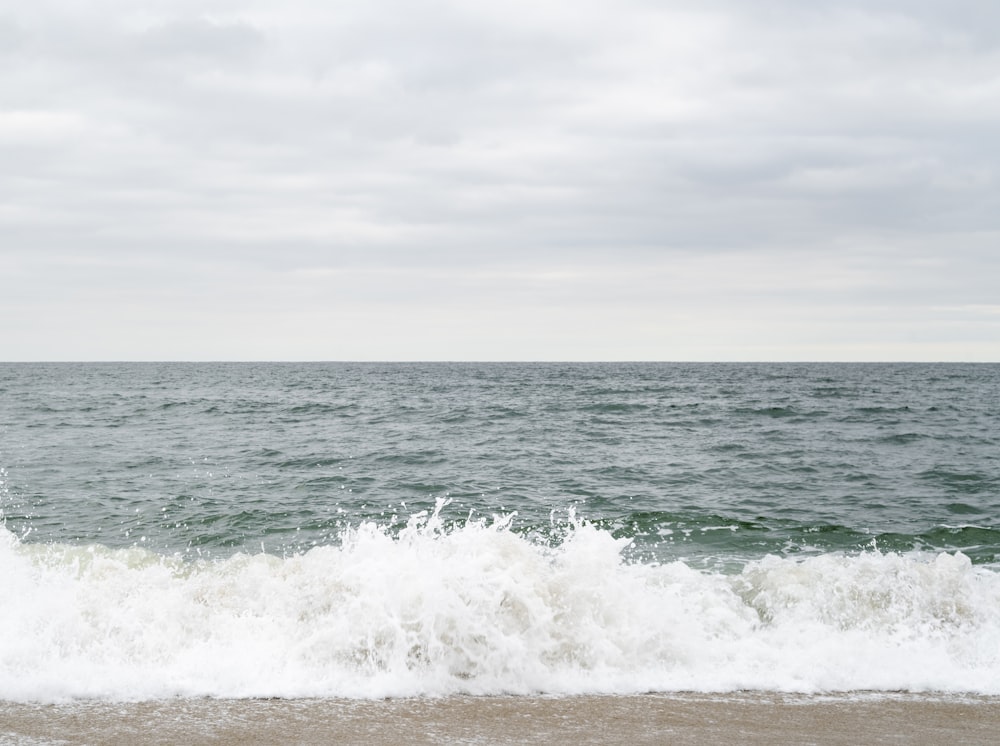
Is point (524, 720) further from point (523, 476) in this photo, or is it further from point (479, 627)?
point (523, 476)

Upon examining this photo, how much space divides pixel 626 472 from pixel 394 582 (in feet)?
35.7

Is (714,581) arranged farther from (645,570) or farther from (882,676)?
(882,676)

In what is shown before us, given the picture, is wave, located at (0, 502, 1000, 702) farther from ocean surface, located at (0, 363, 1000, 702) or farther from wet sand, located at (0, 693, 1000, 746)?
wet sand, located at (0, 693, 1000, 746)

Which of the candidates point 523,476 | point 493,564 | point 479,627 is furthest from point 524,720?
point 523,476

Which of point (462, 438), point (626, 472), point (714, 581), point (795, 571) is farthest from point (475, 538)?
point (462, 438)

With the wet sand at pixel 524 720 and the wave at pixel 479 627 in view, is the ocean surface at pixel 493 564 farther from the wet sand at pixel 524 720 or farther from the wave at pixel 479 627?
the wet sand at pixel 524 720

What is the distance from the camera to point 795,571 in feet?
26.0

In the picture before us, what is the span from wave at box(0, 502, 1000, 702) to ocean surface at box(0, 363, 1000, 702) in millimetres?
22

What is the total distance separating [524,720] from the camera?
16.8 feet

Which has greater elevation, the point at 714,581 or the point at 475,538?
the point at 475,538

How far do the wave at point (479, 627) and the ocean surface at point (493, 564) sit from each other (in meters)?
0.02

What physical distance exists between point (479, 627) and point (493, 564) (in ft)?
2.68

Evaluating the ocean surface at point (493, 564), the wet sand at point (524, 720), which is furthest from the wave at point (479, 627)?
the wet sand at point (524, 720)

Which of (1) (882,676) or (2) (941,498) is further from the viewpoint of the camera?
(2) (941,498)
